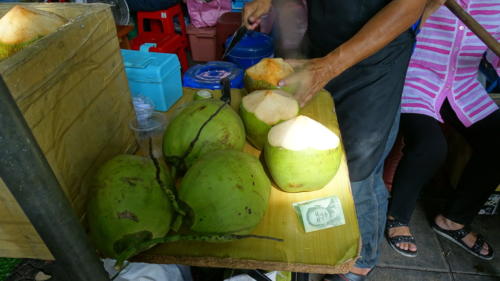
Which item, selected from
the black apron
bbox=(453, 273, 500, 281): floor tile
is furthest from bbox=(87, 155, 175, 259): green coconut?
bbox=(453, 273, 500, 281): floor tile

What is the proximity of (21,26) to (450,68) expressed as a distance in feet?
6.45

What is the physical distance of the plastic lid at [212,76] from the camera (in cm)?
187

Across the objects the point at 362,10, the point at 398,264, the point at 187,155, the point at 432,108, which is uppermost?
the point at 362,10

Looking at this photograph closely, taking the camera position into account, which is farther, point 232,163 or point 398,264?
point 398,264

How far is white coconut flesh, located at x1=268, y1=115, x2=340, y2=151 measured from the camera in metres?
0.86

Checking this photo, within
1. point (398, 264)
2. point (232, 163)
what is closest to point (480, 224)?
point (398, 264)

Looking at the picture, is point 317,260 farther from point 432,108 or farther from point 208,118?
point 432,108

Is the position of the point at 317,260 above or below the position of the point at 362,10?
below

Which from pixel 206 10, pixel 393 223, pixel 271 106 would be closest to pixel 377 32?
pixel 271 106

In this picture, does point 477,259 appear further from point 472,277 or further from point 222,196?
point 222,196

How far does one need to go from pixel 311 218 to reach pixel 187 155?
357 mm

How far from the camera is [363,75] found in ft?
4.79

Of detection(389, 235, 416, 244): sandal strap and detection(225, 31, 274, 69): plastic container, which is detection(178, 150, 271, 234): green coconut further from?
detection(225, 31, 274, 69): plastic container

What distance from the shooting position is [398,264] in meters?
1.88
